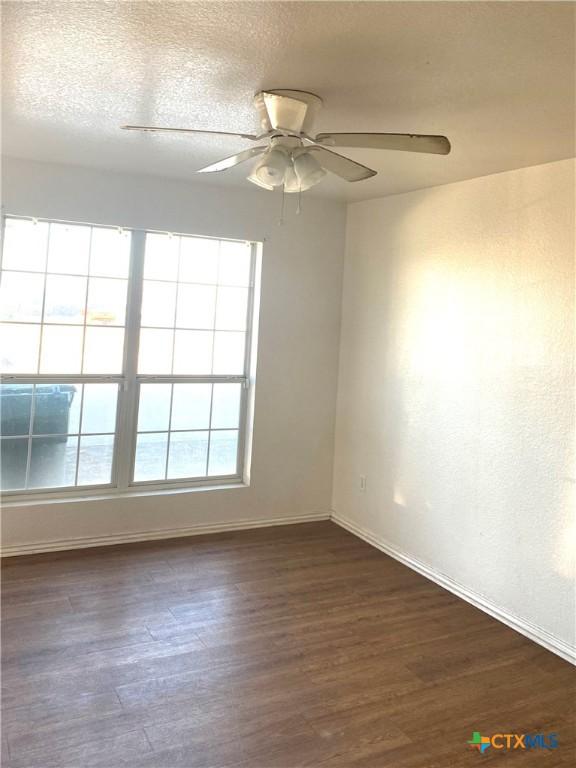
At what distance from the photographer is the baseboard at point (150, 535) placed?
3.75 meters

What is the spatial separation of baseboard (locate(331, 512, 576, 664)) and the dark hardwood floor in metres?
0.06

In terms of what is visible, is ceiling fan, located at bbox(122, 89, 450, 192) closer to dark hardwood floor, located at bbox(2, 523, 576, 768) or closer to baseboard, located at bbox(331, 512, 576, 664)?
dark hardwood floor, located at bbox(2, 523, 576, 768)

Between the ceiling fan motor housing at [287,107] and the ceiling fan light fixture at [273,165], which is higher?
the ceiling fan motor housing at [287,107]

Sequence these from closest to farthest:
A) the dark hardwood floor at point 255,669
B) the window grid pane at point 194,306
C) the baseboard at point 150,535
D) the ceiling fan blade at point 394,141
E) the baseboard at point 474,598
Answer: the ceiling fan blade at point 394,141
the dark hardwood floor at point 255,669
the baseboard at point 474,598
the baseboard at point 150,535
the window grid pane at point 194,306

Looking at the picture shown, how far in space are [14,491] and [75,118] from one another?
243 centimetres

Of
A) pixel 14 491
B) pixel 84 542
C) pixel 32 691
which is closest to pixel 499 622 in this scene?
pixel 32 691

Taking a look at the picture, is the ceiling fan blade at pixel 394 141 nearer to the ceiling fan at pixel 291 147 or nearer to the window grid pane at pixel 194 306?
the ceiling fan at pixel 291 147

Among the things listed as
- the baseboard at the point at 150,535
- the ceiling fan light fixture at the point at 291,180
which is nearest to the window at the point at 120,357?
the baseboard at the point at 150,535

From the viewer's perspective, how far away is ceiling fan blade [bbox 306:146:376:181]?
7.31 ft

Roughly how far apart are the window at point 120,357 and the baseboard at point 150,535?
35cm

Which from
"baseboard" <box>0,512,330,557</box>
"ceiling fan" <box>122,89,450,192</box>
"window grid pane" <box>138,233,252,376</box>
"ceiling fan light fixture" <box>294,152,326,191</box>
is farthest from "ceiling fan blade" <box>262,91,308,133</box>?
"baseboard" <box>0,512,330,557</box>

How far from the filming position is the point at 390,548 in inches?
160

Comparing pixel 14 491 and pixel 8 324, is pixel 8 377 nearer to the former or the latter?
pixel 8 324

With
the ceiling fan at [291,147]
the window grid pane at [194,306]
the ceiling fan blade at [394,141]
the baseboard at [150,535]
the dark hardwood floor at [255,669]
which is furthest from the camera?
the window grid pane at [194,306]
